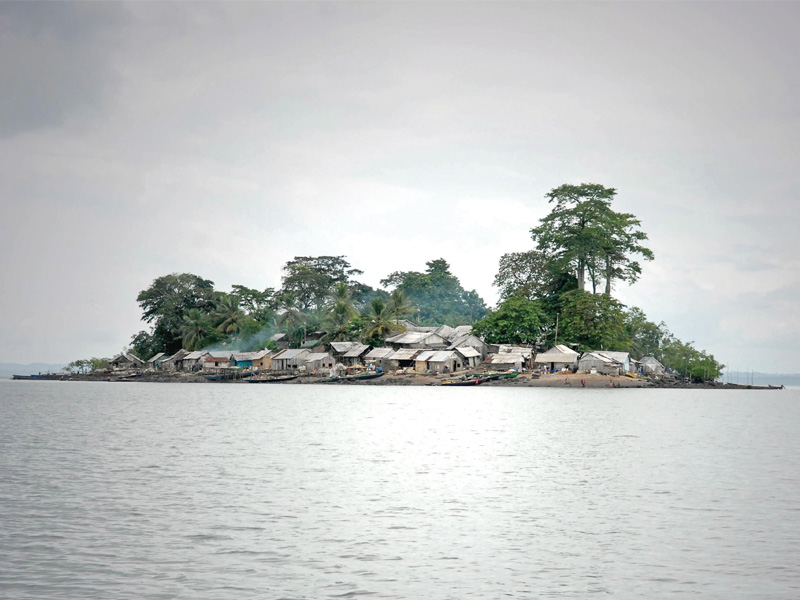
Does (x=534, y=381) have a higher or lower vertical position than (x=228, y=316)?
lower

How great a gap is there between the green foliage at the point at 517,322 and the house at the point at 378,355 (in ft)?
41.1

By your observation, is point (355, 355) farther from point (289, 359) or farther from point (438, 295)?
point (438, 295)

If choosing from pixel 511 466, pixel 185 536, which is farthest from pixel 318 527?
pixel 511 466

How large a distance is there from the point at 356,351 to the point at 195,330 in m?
29.5

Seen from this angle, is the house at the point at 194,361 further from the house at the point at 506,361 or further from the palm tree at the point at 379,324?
the house at the point at 506,361

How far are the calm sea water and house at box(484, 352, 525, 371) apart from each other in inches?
Result: 1788

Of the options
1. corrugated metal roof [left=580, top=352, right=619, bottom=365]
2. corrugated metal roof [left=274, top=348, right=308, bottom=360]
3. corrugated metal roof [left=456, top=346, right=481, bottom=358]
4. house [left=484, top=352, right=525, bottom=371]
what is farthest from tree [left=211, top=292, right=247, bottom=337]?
corrugated metal roof [left=580, top=352, right=619, bottom=365]

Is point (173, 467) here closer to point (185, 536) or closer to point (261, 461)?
point (261, 461)

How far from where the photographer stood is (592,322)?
7531 cm

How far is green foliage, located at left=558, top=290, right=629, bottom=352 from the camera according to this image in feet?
246

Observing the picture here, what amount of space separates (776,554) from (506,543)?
4.72m

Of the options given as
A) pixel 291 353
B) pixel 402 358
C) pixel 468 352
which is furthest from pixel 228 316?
pixel 468 352

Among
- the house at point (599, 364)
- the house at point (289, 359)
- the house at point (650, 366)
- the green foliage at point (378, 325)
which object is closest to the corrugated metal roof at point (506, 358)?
the house at point (599, 364)

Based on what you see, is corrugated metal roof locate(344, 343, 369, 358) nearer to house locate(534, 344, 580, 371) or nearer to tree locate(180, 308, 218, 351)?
house locate(534, 344, 580, 371)
